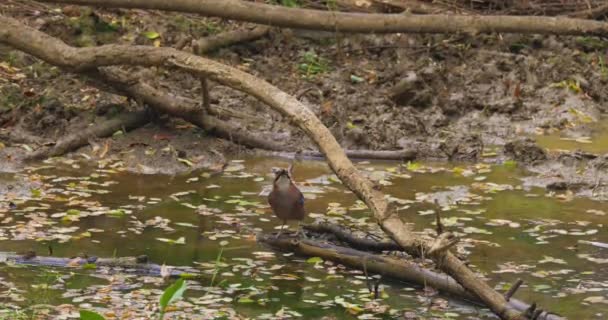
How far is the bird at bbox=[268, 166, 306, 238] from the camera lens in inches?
276

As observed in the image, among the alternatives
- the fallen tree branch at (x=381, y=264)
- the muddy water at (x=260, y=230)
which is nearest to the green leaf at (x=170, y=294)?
the muddy water at (x=260, y=230)

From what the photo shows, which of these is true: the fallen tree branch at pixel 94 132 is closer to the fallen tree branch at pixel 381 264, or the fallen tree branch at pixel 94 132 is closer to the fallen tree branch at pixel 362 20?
the fallen tree branch at pixel 362 20

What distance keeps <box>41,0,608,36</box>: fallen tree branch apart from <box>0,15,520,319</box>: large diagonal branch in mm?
1663

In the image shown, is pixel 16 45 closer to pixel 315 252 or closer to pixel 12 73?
pixel 12 73

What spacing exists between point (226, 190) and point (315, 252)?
1810 mm

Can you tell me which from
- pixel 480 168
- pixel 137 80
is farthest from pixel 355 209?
pixel 137 80

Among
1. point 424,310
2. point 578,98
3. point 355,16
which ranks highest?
point 355,16

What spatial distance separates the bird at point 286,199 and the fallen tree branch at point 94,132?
2.67 meters

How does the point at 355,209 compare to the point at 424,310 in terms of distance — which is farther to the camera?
the point at 355,209

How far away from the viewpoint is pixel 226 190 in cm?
852

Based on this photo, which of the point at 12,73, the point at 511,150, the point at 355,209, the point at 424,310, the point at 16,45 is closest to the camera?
the point at 424,310

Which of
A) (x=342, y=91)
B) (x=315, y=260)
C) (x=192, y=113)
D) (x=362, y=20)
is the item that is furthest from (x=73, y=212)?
(x=362, y=20)

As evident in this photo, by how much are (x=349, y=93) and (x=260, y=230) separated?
3461 millimetres

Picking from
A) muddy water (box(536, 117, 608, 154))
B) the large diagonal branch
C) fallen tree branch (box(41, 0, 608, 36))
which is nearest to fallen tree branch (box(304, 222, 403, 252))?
the large diagonal branch
